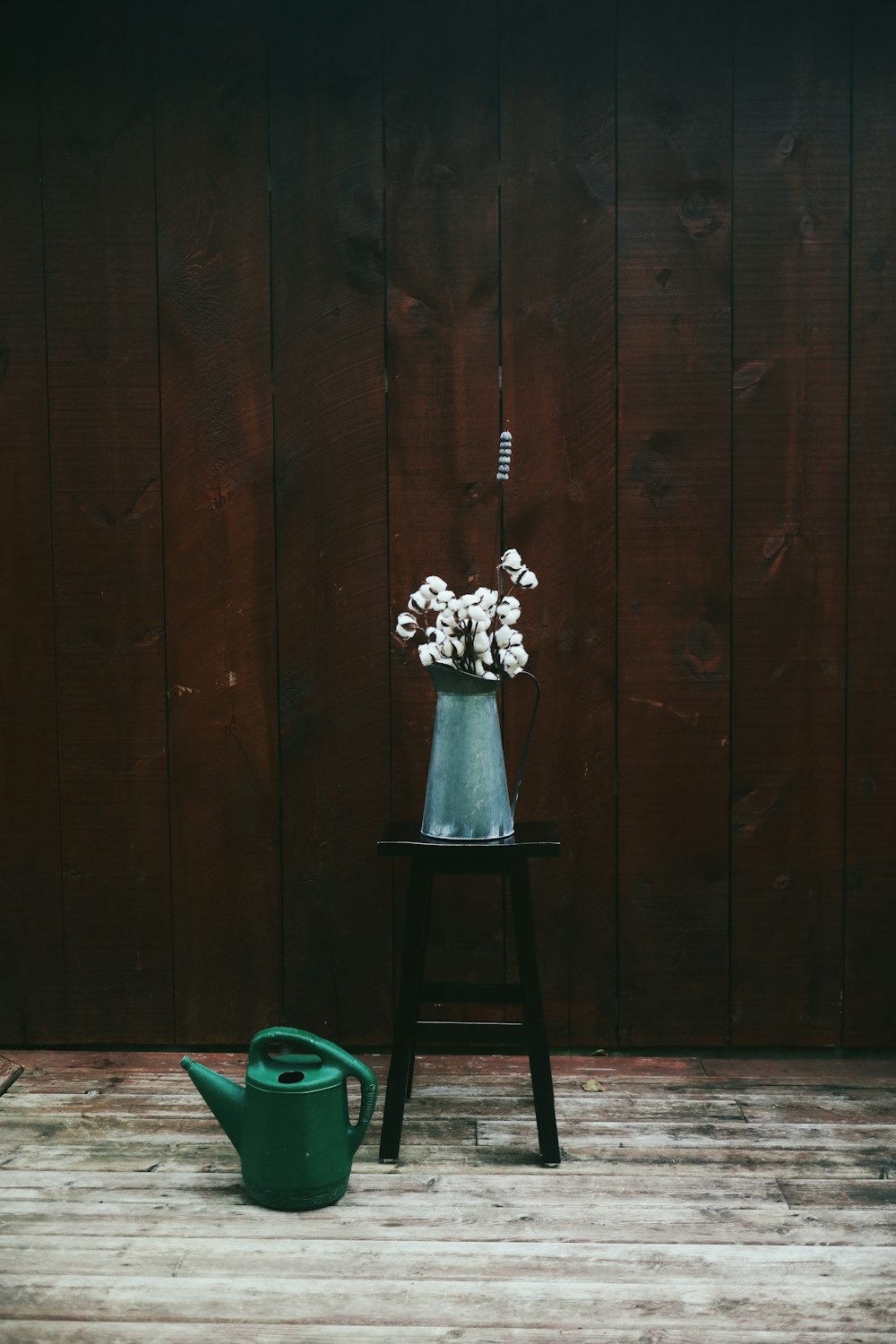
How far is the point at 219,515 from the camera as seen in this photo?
7.91ft

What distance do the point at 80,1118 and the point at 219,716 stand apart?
804mm

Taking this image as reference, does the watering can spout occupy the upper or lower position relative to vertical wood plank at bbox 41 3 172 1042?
lower

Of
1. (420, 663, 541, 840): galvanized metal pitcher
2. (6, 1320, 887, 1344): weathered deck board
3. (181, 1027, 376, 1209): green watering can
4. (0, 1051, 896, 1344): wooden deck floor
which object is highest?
(420, 663, 541, 840): galvanized metal pitcher

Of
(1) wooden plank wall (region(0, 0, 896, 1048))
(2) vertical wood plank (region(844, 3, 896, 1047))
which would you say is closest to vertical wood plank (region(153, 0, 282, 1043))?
(1) wooden plank wall (region(0, 0, 896, 1048))

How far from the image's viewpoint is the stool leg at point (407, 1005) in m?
2.02

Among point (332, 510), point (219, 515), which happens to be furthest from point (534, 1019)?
point (219, 515)

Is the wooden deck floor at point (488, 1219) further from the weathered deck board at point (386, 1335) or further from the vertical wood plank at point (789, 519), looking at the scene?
the vertical wood plank at point (789, 519)

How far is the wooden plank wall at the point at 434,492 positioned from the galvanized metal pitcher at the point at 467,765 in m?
0.36

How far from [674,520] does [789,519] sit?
0.76 feet

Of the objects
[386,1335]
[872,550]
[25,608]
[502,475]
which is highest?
[502,475]

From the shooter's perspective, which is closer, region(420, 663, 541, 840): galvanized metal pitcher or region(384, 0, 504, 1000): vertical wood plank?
region(420, 663, 541, 840): galvanized metal pitcher

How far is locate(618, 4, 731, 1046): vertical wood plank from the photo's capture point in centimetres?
232

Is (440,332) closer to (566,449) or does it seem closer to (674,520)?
(566,449)

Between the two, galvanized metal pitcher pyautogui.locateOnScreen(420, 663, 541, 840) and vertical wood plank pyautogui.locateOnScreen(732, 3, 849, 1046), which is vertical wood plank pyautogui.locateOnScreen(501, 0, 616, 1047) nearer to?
vertical wood plank pyautogui.locateOnScreen(732, 3, 849, 1046)
